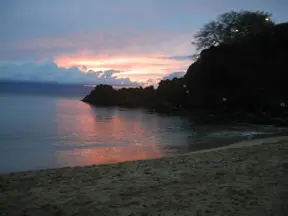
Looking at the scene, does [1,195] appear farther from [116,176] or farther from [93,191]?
[116,176]

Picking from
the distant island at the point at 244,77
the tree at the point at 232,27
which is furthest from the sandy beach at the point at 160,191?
the tree at the point at 232,27

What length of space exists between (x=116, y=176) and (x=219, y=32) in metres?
44.5

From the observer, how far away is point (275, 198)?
17.4 ft

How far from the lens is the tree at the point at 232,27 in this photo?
45.0 m

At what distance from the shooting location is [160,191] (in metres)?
6.21

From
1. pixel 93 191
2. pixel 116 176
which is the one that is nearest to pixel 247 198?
pixel 93 191

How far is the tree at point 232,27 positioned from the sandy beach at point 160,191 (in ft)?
134

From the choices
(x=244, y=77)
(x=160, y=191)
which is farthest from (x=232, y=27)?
(x=160, y=191)

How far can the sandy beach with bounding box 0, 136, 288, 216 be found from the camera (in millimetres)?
5102

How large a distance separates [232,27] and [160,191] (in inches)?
1814

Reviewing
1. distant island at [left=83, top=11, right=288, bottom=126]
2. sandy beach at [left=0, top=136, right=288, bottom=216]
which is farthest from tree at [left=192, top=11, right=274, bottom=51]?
sandy beach at [left=0, top=136, right=288, bottom=216]

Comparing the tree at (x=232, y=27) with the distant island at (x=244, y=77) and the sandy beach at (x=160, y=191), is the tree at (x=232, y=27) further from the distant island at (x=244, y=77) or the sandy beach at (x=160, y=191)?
the sandy beach at (x=160, y=191)

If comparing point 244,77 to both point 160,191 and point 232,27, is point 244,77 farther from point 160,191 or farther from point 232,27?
point 160,191

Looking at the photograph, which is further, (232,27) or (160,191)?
(232,27)
